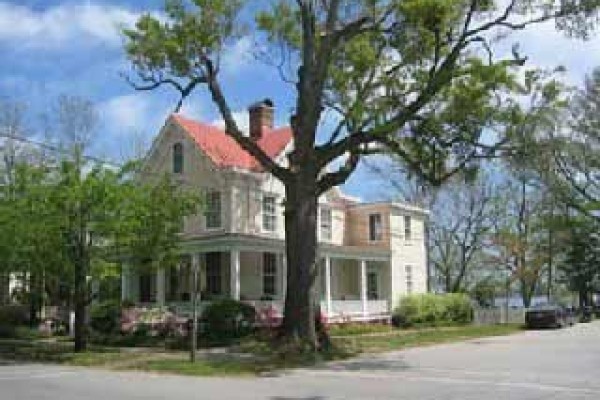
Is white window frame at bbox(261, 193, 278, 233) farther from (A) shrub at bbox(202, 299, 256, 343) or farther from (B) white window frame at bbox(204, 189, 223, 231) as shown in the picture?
(A) shrub at bbox(202, 299, 256, 343)

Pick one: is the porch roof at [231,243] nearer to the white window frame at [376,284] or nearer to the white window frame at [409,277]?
the white window frame at [376,284]

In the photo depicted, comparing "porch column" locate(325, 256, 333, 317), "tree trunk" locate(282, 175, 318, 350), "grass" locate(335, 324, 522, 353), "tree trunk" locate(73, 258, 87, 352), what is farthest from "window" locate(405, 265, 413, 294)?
"tree trunk" locate(73, 258, 87, 352)

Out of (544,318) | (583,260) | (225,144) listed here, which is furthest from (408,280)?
(583,260)

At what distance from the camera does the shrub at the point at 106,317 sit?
36.5 metres

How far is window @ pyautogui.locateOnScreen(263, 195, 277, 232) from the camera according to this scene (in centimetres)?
4109

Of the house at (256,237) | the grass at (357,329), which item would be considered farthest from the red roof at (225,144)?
the grass at (357,329)

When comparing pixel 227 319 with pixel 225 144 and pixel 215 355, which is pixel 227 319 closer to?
pixel 215 355

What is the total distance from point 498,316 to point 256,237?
23466 mm

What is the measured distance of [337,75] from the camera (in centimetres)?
2994

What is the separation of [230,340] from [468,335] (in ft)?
38.8

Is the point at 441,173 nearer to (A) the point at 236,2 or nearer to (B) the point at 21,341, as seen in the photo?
(A) the point at 236,2

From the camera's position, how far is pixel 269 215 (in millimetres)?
41406

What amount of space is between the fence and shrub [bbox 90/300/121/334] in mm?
23395

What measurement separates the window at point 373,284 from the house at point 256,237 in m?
0.05
